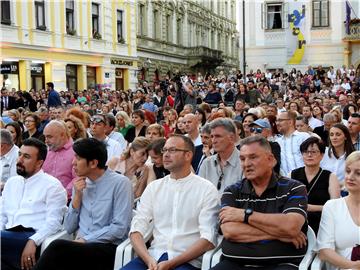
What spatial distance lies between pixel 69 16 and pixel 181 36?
56.9 feet

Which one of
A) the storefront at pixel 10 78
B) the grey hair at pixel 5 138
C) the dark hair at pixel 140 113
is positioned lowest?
the grey hair at pixel 5 138

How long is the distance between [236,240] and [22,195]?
2.46 m

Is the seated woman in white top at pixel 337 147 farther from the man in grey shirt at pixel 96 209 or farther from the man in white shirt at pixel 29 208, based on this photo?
the man in white shirt at pixel 29 208

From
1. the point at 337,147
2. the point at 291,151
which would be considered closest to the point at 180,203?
the point at 337,147

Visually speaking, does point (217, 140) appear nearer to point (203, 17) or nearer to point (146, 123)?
point (146, 123)

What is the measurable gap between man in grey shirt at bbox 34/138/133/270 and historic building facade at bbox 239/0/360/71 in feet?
115

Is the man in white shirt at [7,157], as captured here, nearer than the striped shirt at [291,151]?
Yes

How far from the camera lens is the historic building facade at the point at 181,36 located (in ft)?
129

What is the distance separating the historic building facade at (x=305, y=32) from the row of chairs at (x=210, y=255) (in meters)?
35.4

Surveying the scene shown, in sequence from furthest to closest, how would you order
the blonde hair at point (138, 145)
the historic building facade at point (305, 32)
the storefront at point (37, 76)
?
the historic building facade at point (305, 32) → the storefront at point (37, 76) → the blonde hair at point (138, 145)

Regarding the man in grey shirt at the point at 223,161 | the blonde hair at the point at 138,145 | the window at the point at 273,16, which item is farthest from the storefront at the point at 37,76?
the man in grey shirt at the point at 223,161

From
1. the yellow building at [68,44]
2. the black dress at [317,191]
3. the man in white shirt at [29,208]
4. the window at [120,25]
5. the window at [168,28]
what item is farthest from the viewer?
the window at [168,28]

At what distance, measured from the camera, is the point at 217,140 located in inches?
230

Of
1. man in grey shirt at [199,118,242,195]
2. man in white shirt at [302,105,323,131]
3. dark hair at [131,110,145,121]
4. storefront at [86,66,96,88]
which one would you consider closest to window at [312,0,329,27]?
storefront at [86,66,96,88]
